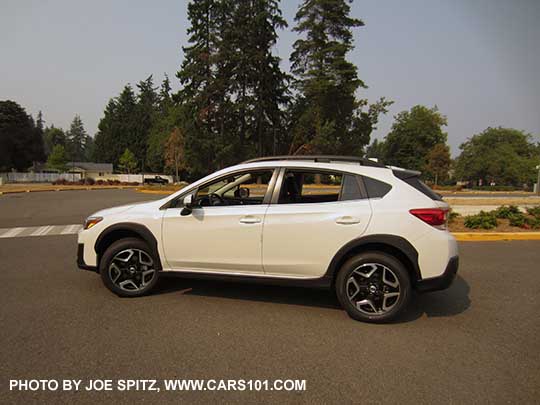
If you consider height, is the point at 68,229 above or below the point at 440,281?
below

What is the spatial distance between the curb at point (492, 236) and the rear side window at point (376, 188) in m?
5.55

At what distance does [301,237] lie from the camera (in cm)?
358

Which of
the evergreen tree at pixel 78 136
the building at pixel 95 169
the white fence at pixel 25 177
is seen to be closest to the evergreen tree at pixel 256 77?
the white fence at pixel 25 177

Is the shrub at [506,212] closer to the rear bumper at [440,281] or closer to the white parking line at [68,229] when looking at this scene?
the rear bumper at [440,281]

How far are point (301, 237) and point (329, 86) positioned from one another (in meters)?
36.2

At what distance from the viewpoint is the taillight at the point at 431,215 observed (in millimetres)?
3416

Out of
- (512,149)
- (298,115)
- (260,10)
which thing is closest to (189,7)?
(260,10)

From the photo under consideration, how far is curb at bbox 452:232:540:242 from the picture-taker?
26.4 ft

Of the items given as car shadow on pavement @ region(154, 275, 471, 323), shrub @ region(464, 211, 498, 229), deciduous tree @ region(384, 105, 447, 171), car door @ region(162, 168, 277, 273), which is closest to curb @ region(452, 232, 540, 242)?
shrub @ region(464, 211, 498, 229)

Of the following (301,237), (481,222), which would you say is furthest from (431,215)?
(481,222)

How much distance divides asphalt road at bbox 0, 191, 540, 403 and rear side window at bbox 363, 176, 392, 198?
4.61ft

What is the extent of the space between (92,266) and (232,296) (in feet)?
6.00

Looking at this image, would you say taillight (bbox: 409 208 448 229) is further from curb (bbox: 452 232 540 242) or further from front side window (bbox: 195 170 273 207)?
curb (bbox: 452 232 540 242)

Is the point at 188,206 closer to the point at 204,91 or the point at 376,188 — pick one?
the point at 376,188
